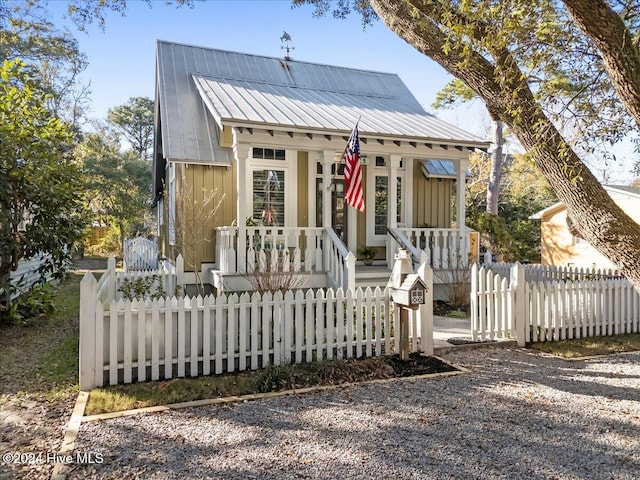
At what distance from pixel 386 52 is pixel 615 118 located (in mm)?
5720

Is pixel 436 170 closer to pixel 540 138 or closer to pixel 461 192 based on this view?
pixel 461 192

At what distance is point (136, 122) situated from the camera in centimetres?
4088

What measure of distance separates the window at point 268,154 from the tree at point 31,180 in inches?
163

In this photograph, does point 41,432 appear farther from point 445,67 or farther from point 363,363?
point 445,67

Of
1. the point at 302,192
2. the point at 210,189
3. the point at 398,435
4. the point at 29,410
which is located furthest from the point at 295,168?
the point at 398,435

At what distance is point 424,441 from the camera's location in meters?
3.93

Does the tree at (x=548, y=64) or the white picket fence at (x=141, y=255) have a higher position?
the tree at (x=548, y=64)

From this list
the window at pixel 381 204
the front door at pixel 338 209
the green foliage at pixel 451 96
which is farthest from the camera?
the green foliage at pixel 451 96

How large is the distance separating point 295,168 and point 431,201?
448 centimetres

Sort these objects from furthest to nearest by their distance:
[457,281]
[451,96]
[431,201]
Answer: [451,96] → [431,201] → [457,281]

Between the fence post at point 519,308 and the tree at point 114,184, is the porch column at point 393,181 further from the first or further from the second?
the tree at point 114,184

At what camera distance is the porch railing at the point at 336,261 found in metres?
9.09

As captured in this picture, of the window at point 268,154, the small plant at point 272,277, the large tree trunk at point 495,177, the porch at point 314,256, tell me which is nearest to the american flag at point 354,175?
the porch at point 314,256

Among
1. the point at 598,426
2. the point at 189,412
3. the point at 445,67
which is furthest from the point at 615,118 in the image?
the point at 189,412
